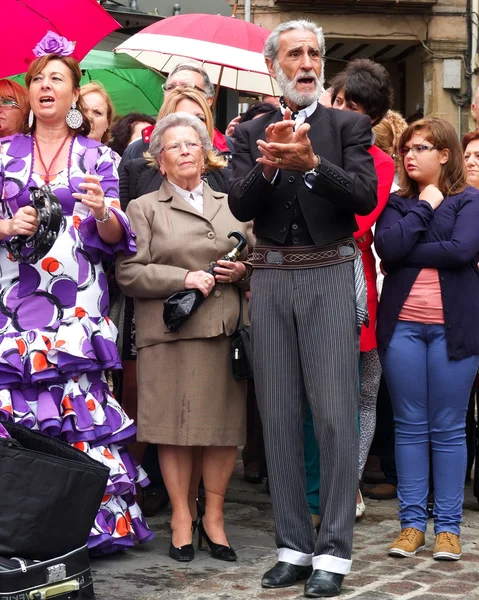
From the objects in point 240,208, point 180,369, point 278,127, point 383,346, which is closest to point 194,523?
point 180,369

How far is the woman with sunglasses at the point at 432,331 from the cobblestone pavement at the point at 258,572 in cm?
19

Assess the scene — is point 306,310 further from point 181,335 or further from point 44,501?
point 44,501

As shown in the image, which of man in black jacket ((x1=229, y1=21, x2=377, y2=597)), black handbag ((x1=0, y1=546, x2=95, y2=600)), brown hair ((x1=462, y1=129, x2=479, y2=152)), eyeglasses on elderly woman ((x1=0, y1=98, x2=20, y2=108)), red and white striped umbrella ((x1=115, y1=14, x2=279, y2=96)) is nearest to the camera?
black handbag ((x1=0, y1=546, x2=95, y2=600))

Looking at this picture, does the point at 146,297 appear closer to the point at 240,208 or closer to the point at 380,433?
the point at 240,208

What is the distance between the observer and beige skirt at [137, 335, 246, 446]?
5.12 metres

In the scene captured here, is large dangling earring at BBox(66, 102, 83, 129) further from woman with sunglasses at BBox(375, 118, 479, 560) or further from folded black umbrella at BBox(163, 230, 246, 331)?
woman with sunglasses at BBox(375, 118, 479, 560)

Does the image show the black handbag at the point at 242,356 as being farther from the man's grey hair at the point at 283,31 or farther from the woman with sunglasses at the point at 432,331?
the man's grey hair at the point at 283,31

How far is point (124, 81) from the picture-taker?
9.70m

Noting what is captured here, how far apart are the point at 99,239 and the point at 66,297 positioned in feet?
0.96

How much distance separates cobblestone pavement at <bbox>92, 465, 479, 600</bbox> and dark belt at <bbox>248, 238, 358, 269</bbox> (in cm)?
128

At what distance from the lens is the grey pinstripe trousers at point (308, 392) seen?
4590 millimetres

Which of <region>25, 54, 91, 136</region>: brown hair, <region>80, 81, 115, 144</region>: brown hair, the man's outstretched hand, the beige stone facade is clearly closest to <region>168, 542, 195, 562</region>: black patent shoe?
the man's outstretched hand

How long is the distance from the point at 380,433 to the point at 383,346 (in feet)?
5.40

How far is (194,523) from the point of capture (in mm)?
5406
